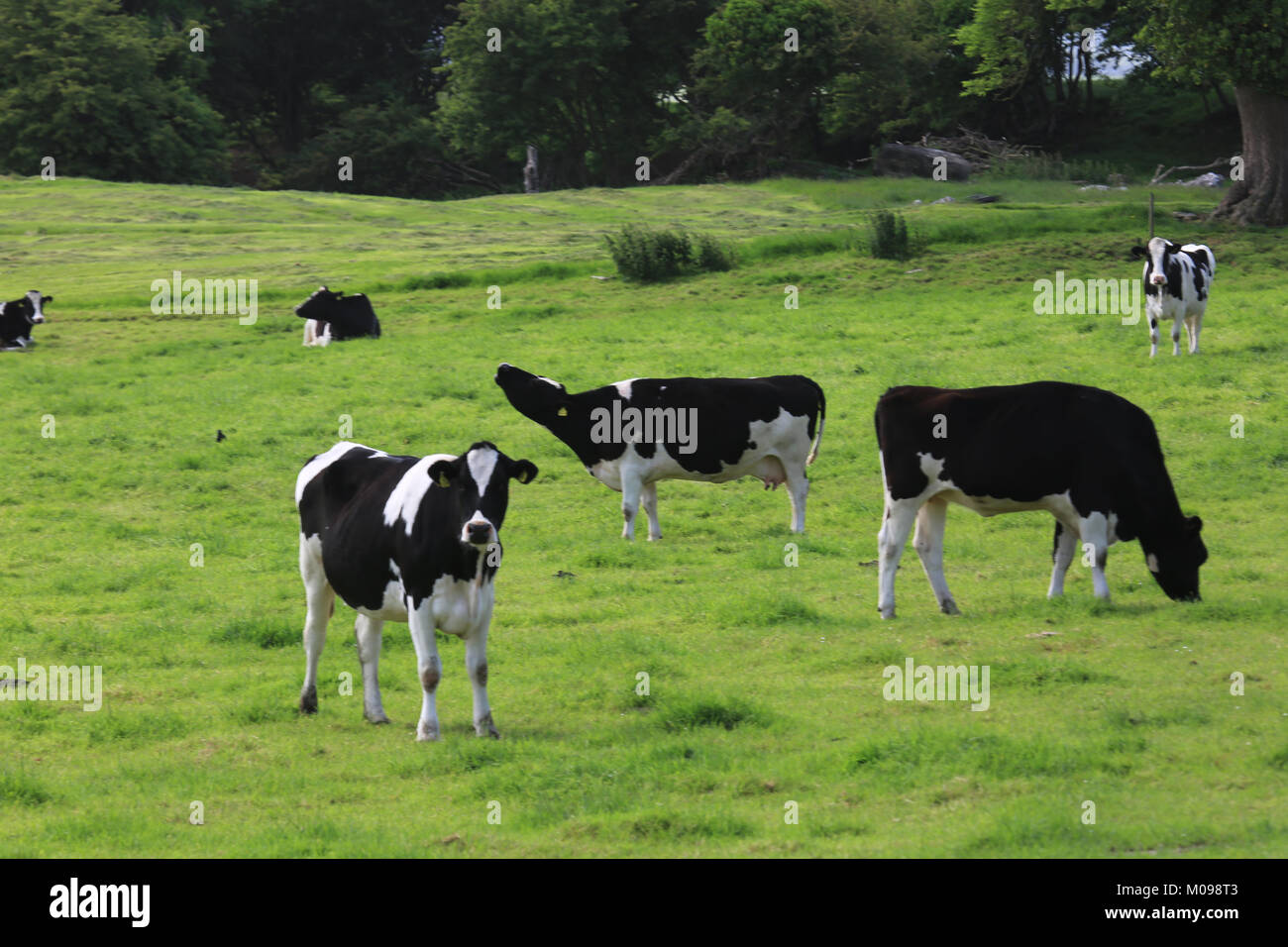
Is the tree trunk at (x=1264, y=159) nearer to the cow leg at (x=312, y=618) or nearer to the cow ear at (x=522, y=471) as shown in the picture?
the cow ear at (x=522, y=471)

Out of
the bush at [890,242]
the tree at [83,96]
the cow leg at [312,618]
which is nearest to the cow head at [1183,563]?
the cow leg at [312,618]

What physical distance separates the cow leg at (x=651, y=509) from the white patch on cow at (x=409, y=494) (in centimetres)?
721

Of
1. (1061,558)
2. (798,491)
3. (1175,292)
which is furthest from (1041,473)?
(1175,292)

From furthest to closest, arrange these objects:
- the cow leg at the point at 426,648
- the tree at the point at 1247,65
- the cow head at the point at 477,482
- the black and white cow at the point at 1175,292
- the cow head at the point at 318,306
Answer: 1. the tree at the point at 1247,65
2. the cow head at the point at 318,306
3. the black and white cow at the point at 1175,292
4. the cow leg at the point at 426,648
5. the cow head at the point at 477,482

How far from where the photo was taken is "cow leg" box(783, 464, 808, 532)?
18172 millimetres

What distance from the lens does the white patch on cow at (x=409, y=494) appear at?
10.7 metres

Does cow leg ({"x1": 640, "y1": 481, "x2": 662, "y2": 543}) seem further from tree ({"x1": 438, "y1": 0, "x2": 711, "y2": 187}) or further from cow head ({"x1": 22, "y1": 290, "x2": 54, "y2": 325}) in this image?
tree ({"x1": 438, "y1": 0, "x2": 711, "y2": 187})

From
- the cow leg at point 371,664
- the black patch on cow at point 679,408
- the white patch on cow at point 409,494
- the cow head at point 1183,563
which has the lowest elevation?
the cow leg at point 371,664

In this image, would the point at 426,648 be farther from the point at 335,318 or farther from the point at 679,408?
the point at 335,318

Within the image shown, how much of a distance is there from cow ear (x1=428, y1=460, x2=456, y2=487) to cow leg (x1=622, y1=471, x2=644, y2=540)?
293 inches

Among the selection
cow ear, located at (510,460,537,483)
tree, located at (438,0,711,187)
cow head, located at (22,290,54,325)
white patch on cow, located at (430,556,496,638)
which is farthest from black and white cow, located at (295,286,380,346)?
tree, located at (438,0,711,187)

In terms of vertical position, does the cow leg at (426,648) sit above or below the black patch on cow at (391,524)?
below

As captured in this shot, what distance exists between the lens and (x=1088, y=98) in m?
69.6

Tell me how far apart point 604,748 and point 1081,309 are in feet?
70.2
